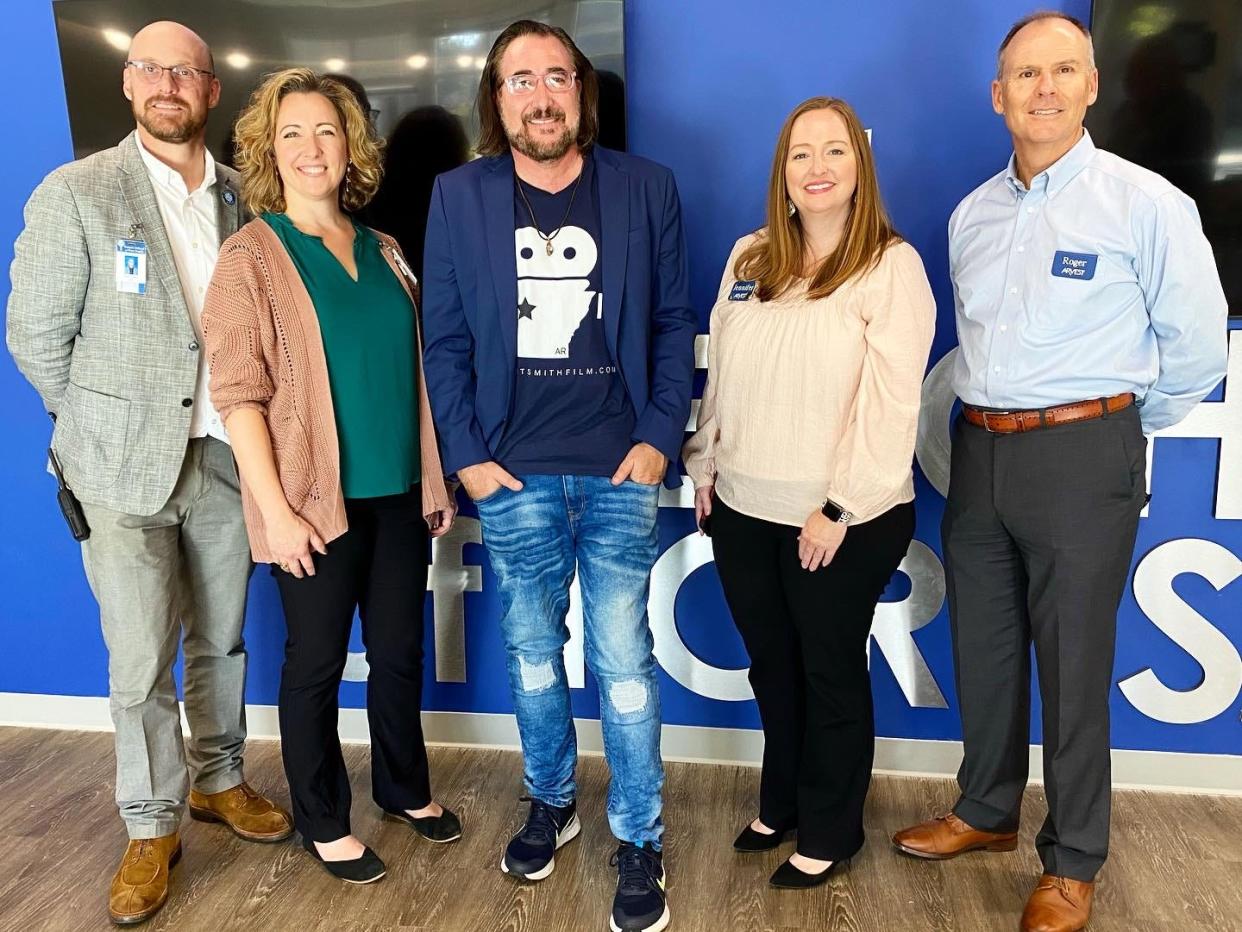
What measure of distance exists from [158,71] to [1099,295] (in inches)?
84.4

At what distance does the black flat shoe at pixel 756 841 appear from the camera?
2428mm

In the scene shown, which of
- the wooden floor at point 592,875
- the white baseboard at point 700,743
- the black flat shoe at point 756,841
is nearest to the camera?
the wooden floor at point 592,875

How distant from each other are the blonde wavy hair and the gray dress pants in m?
0.62

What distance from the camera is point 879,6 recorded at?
2.46 m

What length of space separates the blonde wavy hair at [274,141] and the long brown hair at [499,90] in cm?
27

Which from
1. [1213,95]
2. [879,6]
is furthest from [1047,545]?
[879,6]

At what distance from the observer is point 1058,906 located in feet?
6.95

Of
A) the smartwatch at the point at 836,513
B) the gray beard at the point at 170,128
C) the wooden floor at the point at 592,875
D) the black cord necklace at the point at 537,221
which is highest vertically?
the gray beard at the point at 170,128

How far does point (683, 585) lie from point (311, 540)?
1.14m

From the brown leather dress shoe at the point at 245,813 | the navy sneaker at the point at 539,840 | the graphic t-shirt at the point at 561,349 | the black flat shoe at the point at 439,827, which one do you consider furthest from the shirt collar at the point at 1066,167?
the brown leather dress shoe at the point at 245,813

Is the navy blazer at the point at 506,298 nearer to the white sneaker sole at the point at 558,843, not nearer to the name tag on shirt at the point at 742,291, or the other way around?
the name tag on shirt at the point at 742,291

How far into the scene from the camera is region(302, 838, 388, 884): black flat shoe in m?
2.32

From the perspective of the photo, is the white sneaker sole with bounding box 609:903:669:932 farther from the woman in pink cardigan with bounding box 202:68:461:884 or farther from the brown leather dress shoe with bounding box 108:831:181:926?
the brown leather dress shoe with bounding box 108:831:181:926

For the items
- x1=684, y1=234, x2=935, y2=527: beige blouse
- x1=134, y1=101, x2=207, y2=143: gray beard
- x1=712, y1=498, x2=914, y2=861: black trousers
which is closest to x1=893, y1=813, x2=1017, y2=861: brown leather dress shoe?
x1=712, y1=498, x2=914, y2=861: black trousers
